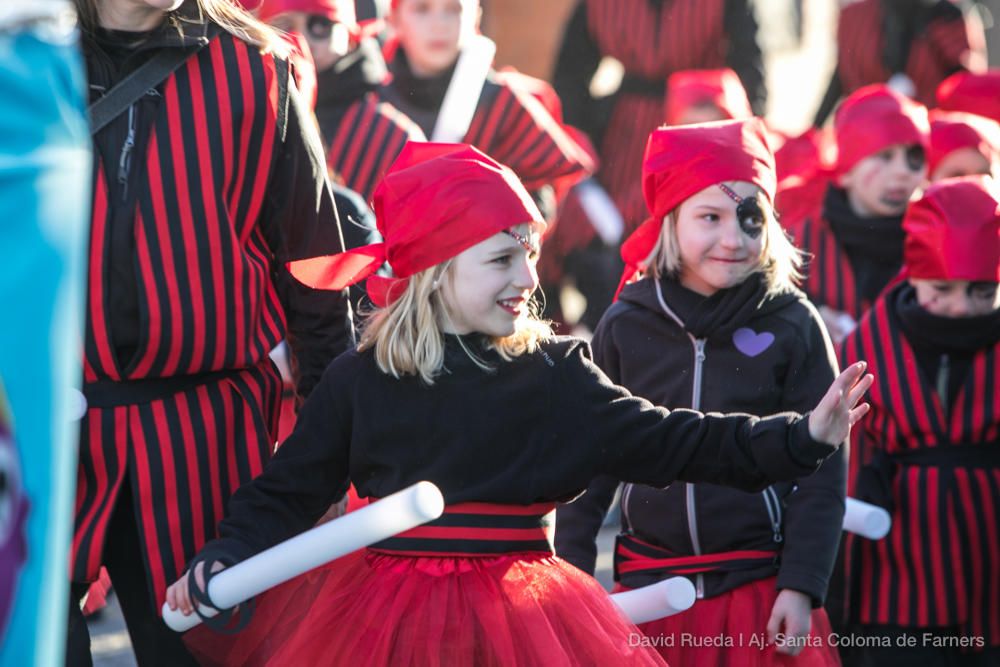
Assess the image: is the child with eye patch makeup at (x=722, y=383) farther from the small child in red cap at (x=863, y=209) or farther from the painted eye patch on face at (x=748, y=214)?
the small child in red cap at (x=863, y=209)

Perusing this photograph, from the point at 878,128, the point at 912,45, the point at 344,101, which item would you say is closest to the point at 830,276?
the point at 878,128

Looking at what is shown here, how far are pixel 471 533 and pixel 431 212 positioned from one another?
2.03 feet

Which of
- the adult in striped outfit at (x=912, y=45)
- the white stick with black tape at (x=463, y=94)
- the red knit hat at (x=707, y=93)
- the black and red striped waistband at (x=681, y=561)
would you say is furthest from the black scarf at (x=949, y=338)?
the adult in striped outfit at (x=912, y=45)

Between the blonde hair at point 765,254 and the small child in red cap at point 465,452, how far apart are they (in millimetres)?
700

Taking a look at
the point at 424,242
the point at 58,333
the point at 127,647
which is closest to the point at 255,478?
the point at 424,242

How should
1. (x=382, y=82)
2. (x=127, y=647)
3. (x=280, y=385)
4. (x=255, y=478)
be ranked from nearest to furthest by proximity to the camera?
(x=255, y=478), (x=280, y=385), (x=127, y=647), (x=382, y=82)

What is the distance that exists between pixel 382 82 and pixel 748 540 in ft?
10.1

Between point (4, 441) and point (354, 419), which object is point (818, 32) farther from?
point (4, 441)

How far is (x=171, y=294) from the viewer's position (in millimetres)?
3396

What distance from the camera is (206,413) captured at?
3486mm

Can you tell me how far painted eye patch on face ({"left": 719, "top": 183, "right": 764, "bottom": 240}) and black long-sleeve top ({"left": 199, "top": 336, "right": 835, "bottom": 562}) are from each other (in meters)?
0.74

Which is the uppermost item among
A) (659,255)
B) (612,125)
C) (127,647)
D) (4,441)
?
(4,441)

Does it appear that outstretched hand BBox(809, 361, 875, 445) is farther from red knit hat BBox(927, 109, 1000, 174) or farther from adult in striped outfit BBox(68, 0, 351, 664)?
red knit hat BBox(927, 109, 1000, 174)

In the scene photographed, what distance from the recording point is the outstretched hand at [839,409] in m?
3.03
